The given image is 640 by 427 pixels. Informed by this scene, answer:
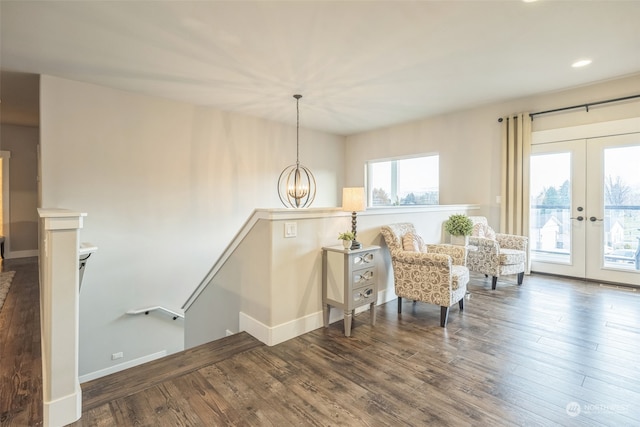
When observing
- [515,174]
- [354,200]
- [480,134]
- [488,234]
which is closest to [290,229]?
[354,200]

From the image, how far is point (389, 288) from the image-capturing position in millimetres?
3691

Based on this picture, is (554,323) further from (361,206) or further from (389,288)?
(361,206)

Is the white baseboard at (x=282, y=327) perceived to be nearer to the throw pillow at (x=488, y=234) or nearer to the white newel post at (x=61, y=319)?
the white newel post at (x=61, y=319)

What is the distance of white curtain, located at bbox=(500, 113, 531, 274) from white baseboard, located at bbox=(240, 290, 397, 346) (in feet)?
12.1

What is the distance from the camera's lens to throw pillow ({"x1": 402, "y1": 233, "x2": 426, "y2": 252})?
329 centimetres

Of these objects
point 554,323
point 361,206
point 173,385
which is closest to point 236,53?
point 361,206

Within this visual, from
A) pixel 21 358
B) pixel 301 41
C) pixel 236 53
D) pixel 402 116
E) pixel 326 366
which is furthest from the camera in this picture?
pixel 402 116

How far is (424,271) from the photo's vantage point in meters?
3.02

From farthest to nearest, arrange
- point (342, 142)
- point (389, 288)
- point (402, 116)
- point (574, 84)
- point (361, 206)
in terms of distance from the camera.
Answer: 1. point (342, 142)
2. point (402, 116)
3. point (574, 84)
4. point (389, 288)
5. point (361, 206)

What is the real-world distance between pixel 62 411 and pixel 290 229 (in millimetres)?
1814

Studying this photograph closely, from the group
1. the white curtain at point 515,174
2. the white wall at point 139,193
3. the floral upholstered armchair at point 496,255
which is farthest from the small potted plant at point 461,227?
the white wall at point 139,193

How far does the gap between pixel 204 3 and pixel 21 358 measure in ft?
10.7

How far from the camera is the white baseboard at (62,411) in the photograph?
5.26 feet

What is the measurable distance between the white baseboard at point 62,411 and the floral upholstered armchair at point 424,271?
2.72 m
